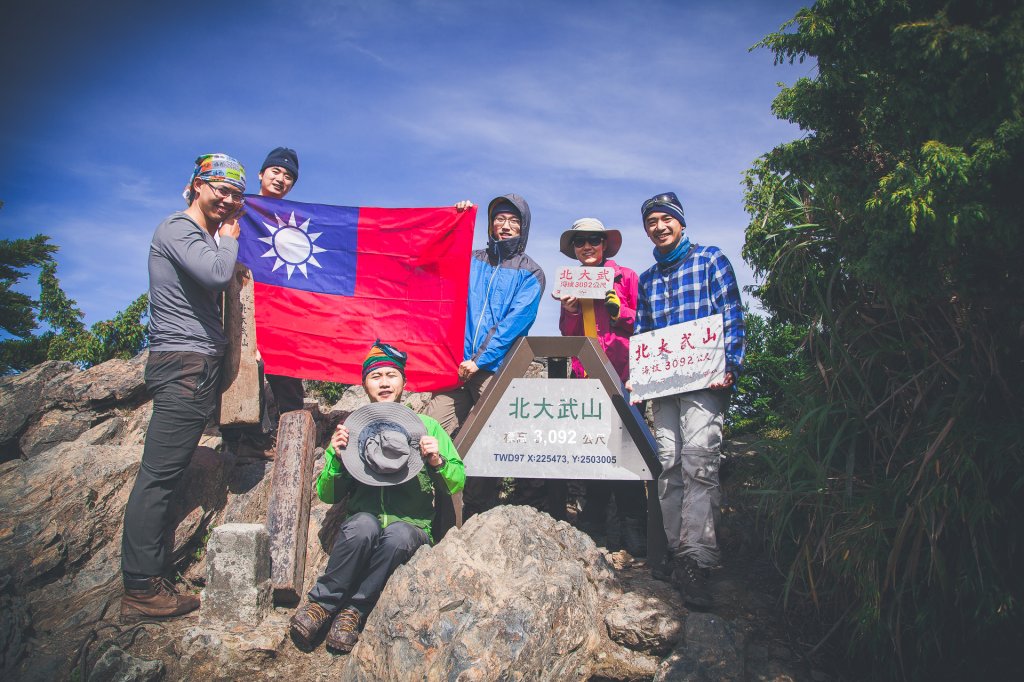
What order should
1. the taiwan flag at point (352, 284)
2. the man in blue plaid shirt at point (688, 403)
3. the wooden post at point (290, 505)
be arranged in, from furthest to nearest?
the taiwan flag at point (352, 284)
the wooden post at point (290, 505)
the man in blue plaid shirt at point (688, 403)

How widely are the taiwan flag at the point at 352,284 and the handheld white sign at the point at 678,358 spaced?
1.64 meters

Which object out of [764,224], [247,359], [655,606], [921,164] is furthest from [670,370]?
[247,359]

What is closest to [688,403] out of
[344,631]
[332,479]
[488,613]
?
[488,613]

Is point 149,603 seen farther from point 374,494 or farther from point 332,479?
point 374,494

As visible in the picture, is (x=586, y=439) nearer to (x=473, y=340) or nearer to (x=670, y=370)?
(x=670, y=370)

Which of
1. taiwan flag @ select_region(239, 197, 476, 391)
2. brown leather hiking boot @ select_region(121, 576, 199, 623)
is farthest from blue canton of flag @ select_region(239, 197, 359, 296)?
brown leather hiking boot @ select_region(121, 576, 199, 623)

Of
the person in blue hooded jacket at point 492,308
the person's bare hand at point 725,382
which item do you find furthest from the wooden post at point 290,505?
the person's bare hand at point 725,382

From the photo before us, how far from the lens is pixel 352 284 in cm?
568

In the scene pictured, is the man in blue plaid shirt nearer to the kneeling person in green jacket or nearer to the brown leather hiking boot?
the kneeling person in green jacket

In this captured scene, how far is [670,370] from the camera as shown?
14.2 ft

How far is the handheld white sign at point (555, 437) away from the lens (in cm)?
450

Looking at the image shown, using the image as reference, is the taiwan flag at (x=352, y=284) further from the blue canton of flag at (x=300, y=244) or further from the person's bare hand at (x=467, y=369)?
the person's bare hand at (x=467, y=369)

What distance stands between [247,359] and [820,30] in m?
4.18

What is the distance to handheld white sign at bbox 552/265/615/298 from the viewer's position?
→ 4.77 meters
